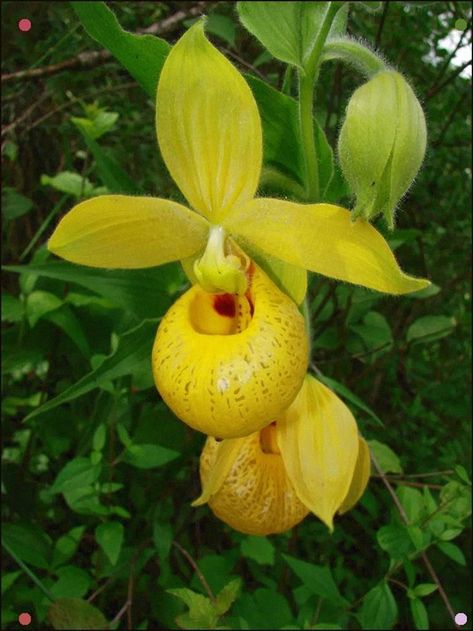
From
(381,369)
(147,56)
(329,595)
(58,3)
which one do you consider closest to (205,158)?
(147,56)

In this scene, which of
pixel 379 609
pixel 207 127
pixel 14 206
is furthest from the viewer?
pixel 14 206

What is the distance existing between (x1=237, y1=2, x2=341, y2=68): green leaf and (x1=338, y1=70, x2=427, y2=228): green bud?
0.07 m

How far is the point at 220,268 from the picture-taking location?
2.59ft

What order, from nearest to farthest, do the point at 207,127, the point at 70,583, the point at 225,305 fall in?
the point at 207,127 < the point at 225,305 < the point at 70,583

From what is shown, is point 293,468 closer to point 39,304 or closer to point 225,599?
point 225,599

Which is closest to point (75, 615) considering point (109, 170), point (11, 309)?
point (11, 309)

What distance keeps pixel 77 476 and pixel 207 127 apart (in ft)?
1.74

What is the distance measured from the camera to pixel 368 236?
69 centimetres

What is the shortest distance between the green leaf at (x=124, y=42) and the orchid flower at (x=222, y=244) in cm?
6

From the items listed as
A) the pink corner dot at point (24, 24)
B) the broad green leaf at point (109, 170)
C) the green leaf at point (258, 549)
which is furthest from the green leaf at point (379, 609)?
the pink corner dot at point (24, 24)

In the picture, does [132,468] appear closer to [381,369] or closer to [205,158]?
[381,369]

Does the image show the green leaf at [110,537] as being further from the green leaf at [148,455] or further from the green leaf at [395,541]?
the green leaf at [395,541]

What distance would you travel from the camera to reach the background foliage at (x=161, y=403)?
102 cm

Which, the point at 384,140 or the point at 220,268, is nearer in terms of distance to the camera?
the point at 384,140
